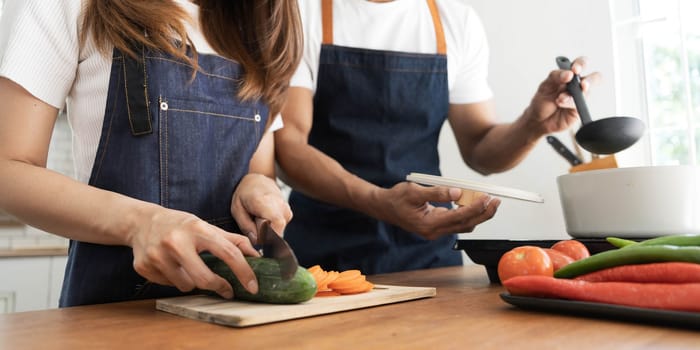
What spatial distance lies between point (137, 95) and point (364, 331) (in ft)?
1.94

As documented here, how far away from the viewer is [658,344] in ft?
1.77

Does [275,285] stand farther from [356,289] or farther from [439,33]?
[439,33]

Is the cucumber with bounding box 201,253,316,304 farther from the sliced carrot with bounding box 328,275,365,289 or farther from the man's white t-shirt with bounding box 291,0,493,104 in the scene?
the man's white t-shirt with bounding box 291,0,493,104

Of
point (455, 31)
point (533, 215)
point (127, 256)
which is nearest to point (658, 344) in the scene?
point (127, 256)

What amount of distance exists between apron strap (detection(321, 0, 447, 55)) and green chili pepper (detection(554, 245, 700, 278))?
985 millimetres

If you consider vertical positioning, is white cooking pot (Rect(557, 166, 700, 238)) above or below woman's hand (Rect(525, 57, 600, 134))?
below

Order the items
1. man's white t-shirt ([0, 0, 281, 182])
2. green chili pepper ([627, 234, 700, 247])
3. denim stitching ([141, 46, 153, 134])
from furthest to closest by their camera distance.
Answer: denim stitching ([141, 46, 153, 134]), man's white t-shirt ([0, 0, 281, 182]), green chili pepper ([627, 234, 700, 247])

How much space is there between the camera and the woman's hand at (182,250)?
0.70m

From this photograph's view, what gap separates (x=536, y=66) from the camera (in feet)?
8.00

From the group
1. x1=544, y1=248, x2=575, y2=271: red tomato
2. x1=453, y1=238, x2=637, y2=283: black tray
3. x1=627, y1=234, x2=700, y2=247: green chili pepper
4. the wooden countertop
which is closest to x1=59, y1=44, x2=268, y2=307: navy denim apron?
the wooden countertop

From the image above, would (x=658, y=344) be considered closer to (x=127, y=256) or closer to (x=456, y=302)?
(x=456, y=302)

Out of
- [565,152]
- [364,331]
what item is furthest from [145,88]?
[565,152]

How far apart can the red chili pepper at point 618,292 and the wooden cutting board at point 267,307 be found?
0.16m

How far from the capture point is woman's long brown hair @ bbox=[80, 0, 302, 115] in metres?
0.96
